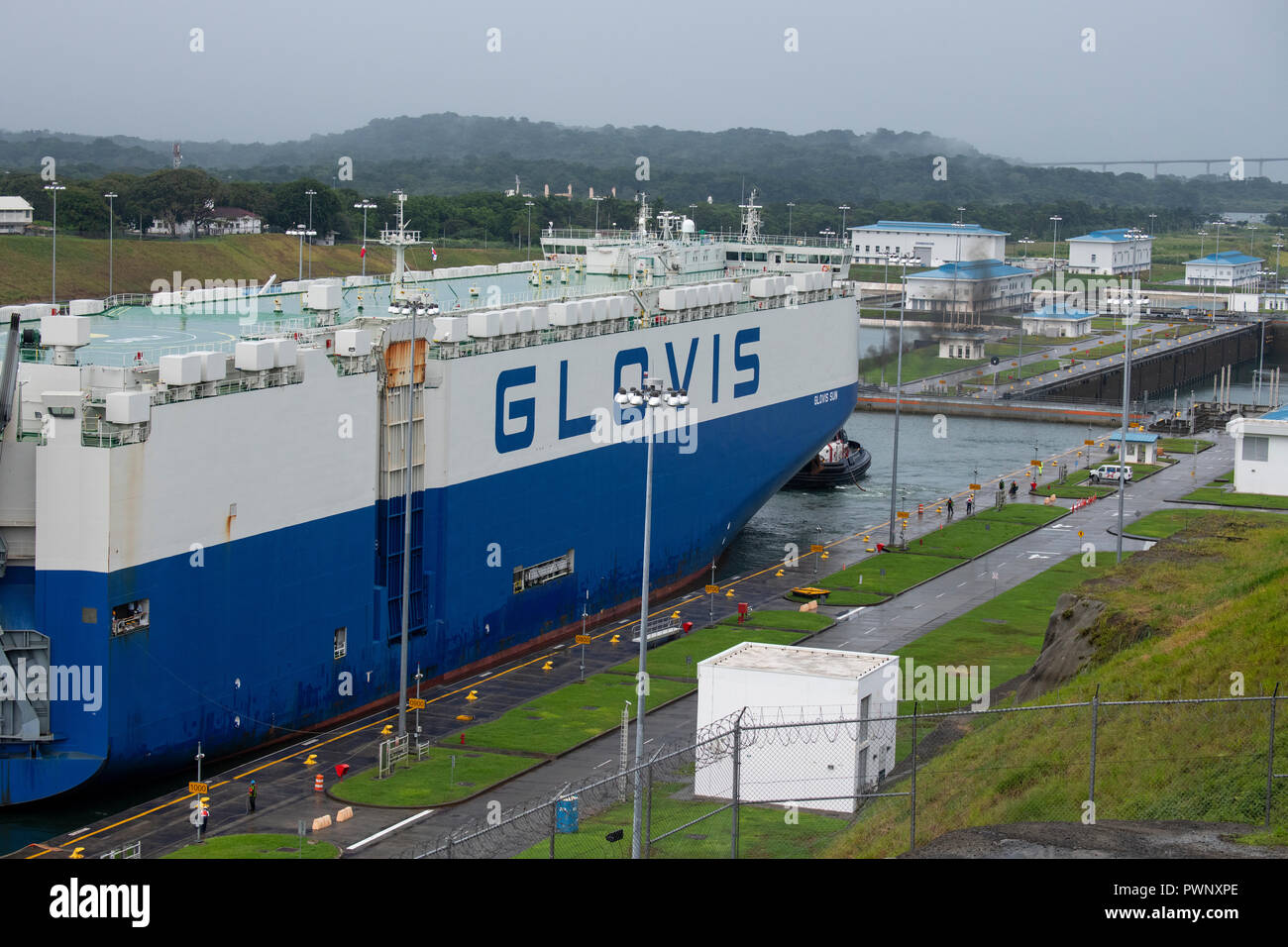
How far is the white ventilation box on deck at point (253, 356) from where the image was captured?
36188 mm

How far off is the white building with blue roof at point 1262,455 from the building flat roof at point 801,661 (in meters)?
46.7

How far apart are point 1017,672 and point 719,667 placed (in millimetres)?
13320

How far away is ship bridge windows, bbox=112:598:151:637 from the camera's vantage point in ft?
106

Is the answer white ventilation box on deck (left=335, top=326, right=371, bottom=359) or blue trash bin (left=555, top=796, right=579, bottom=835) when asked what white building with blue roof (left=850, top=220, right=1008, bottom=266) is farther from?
blue trash bin (left=555, top=796, right=579, bottom=835)

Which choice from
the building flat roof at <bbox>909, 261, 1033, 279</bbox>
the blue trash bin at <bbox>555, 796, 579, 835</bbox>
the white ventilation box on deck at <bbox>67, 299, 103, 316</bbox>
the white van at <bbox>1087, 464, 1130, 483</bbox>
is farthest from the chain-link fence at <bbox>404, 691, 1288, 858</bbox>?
the building flat roof at <bbox>909, 261, 1033, 279</bbox>

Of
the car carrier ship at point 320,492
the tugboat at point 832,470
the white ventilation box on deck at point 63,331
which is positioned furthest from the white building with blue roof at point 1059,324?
the white ventilation box on deck at point 63,331

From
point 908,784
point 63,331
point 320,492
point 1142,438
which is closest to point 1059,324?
point 1142,438

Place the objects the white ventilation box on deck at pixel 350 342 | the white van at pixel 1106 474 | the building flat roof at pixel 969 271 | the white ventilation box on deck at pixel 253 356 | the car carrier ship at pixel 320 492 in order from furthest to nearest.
→ the building flat roof at pixel 969 271
the white van at pixel 1106 474
the white ventilation box on deck at pixel 350 342
the white ventilation box on deck at pixel 253 356
the car carrier ship at pixel 320 492

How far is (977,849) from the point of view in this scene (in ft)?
67.6

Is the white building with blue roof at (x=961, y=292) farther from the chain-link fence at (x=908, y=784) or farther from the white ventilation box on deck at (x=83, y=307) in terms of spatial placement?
the chain-link fence at (x=908, y=784)

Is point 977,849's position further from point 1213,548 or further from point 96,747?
point 1213,548

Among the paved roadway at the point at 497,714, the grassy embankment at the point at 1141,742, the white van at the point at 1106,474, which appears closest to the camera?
the grassy embankment at the point at 1141,742

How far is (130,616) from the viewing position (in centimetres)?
3281
